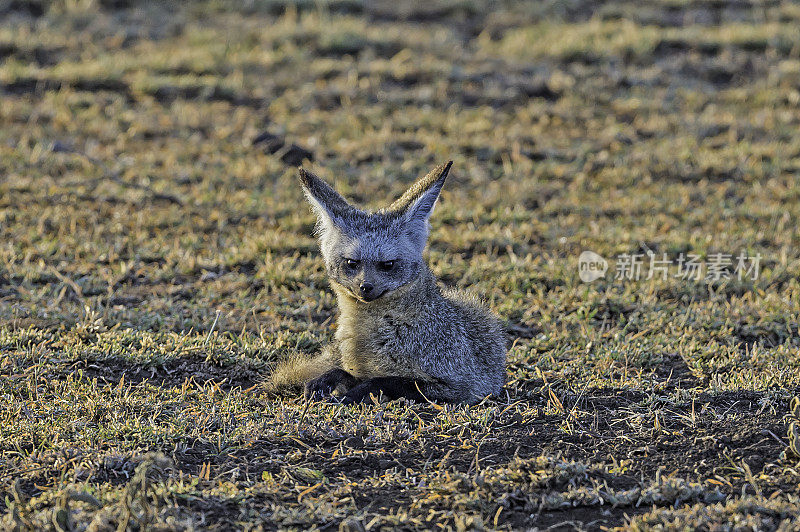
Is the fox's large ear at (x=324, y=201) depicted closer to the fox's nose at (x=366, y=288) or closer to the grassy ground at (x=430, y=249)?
the fox's nose at (x=366, y=288)

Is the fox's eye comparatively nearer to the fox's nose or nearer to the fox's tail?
the fox's nose

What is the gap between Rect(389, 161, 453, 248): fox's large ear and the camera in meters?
5.87

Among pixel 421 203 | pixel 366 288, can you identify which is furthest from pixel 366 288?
pixel 421 203

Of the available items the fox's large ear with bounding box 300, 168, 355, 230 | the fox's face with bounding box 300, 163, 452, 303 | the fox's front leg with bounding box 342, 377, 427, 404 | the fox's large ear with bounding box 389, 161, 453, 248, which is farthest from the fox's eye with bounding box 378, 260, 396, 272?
the fox's front leg with bounding box 342, 377, 427, 404

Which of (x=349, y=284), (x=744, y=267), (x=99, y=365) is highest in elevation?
(x=349, y=284)

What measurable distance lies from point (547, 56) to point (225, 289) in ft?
26.9

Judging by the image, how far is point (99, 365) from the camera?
19.6 ft

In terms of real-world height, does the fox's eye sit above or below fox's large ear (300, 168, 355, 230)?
below

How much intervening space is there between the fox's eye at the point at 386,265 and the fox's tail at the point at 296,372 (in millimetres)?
695

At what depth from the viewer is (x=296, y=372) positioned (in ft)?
18.8

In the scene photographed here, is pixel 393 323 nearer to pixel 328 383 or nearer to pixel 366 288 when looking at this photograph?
pixel 366 288

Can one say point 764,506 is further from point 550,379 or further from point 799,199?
point 799,199

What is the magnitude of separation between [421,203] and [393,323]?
793 mm

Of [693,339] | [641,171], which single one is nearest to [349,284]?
[693,339]
